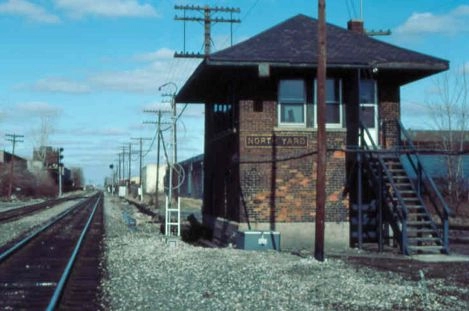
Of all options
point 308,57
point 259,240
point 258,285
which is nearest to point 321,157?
point 259,240

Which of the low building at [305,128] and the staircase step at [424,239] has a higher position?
the low building at [305,128]

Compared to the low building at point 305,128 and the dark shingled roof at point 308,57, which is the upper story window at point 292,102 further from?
the dark shingled roof at point 308,57

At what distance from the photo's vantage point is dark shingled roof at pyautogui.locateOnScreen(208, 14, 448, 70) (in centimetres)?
1822

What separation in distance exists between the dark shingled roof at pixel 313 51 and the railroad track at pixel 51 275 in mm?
6545

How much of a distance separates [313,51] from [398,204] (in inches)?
196

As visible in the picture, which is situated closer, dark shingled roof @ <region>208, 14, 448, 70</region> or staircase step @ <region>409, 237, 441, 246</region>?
staircase step @ <region>409, 237, 441, 246</region>

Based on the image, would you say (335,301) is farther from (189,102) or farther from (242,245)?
(189,102)

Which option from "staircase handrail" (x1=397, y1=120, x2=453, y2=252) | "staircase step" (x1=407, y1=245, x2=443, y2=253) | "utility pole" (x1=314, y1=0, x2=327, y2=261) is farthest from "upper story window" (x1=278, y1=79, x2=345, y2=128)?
"staircase step" (x1=407, y1=245, x2=443, y2=253)

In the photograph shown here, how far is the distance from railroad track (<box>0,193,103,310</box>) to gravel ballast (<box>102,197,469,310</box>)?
16.5 inches

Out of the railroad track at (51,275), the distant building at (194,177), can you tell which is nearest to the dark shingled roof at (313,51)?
the railroad track at (51,275)

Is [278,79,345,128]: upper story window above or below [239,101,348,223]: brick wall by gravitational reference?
above

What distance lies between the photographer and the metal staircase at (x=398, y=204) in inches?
656

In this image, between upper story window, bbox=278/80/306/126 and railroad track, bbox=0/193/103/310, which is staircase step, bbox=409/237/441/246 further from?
railroad track, bbox=0/193/103/310

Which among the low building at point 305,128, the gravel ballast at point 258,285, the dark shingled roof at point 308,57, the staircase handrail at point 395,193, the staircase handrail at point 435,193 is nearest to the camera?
the gravel ballast at point 258,285
